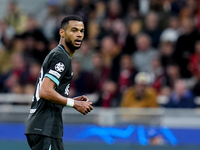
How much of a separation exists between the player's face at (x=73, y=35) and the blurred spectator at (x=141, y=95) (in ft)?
15.3

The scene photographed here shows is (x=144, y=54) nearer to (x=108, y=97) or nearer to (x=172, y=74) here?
(x=172, y=74)

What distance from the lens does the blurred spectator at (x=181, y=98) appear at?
921 centimetres

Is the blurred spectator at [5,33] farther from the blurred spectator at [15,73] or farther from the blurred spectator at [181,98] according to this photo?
the blurred spectator at [181,98]

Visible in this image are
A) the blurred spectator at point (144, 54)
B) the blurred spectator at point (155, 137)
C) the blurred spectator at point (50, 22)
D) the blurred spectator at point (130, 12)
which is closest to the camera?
the blurred spectator at point (155, 137)

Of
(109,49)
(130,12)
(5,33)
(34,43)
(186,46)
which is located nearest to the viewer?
(186,46)

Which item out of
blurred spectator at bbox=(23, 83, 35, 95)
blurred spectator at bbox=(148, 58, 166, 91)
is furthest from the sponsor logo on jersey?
blurred spectator at bbox=(148, 58, 166, 91)

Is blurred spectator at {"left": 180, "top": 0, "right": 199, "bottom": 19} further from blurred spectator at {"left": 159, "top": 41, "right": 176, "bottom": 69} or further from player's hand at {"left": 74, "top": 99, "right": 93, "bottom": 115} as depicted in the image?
player's hand at {"left": 74, "top": 99, "right": 93, "bottom": 115}

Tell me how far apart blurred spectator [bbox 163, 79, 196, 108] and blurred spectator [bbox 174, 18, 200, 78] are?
0.92m

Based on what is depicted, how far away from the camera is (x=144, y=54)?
10.9 meters

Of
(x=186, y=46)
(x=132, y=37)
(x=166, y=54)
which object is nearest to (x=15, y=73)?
(x=132, y=37)

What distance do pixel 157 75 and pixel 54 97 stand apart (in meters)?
6.09

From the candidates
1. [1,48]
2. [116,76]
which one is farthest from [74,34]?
[1,48]

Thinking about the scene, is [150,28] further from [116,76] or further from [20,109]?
[20,109]

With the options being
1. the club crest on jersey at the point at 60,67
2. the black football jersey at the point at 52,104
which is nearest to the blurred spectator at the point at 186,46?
the black football jersey at the point at 52,104
